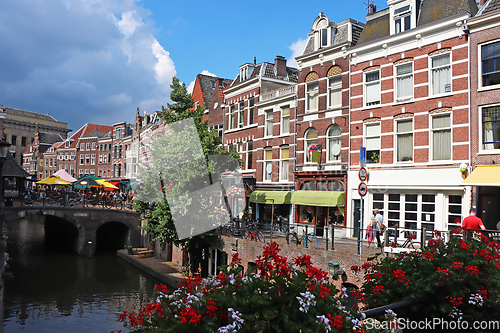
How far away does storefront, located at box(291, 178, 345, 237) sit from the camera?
71.1 ft

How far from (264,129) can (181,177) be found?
9786 millimetres

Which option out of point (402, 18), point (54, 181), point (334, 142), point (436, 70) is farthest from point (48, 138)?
point (436, 70)

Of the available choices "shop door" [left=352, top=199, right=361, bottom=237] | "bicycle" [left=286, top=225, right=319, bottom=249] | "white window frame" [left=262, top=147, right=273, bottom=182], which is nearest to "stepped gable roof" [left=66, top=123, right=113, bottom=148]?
"white window frame" [left=262, top=147, right=273, bottom=182]

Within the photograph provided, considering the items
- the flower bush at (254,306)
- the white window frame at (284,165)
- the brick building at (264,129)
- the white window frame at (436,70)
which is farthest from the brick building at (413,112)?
the flower bush at (254,306)

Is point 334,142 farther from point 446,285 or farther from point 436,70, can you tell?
point 446,285

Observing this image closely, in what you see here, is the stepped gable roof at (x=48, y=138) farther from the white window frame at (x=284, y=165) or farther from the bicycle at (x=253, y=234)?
the bicycle at (x=253, y=234)

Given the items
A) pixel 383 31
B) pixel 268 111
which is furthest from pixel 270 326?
pixel 268 111

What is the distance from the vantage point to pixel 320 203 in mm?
22125

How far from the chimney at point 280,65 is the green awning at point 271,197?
10.4m

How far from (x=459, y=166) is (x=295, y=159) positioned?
410 inches

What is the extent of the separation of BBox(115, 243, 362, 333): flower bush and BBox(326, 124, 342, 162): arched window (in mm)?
19221

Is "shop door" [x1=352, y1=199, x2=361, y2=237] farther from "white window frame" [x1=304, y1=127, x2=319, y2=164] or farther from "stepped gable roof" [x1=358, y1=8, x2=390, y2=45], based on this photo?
"stepped gable roof" [x1=358, y1=8, x2=390, y2=45]

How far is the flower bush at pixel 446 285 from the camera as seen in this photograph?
15.1ft

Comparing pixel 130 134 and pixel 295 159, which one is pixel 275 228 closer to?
pixel 295 159
